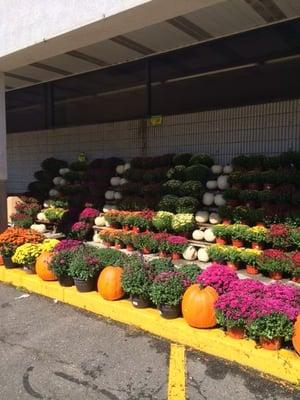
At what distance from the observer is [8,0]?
739cm

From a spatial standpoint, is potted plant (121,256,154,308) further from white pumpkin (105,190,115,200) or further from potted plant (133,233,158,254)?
white pumpkin (105,190,115,200)

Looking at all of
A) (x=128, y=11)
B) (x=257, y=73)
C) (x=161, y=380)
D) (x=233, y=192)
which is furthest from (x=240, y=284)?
(x=257, y=73)

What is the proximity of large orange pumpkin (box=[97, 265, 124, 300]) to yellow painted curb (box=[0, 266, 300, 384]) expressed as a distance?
0.08m

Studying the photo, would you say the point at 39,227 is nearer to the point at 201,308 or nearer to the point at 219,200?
the point at 219,200

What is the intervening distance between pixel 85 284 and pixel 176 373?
2.18 m

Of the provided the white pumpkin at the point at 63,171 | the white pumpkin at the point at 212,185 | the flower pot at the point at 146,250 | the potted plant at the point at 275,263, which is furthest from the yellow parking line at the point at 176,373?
the white pumpkin at the point at 63,171

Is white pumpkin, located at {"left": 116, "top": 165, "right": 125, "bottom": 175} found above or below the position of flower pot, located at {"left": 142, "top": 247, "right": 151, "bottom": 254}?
above

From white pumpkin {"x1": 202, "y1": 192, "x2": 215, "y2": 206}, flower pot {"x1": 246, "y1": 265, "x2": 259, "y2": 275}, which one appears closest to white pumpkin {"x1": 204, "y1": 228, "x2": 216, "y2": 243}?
white pumpkin {"x1": 202, "y1": 192, "x2": 215, "y2": 206}

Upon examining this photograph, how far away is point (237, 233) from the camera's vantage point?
21.9ft

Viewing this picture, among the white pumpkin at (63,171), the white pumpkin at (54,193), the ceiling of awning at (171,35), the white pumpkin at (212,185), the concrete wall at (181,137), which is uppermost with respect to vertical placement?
the ceiling of awning at (171,35)

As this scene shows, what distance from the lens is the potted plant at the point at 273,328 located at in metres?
3.95

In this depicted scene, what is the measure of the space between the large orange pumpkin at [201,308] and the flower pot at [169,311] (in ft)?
0.61

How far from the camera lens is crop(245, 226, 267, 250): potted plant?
6.45m

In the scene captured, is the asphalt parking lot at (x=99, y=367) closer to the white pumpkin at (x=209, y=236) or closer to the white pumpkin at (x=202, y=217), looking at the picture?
the white pumpkin at (x=209, y=236)
